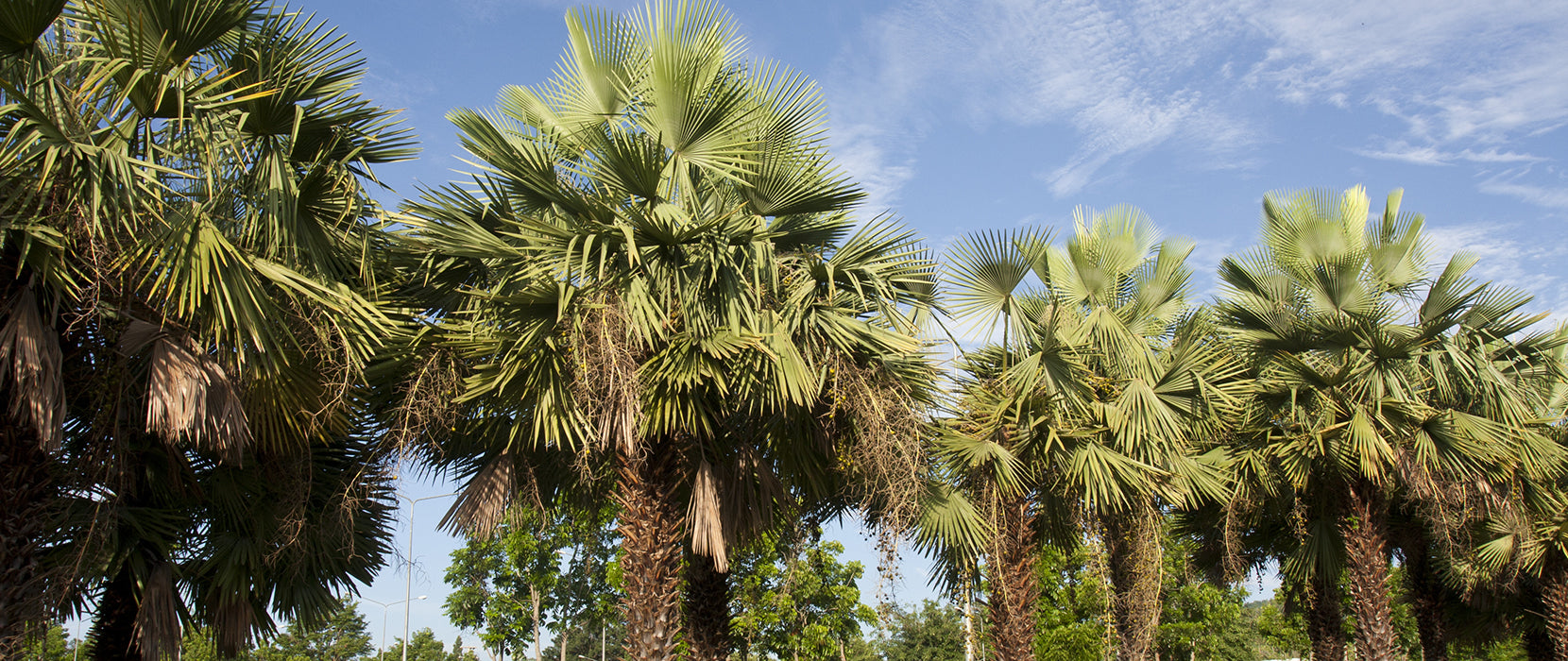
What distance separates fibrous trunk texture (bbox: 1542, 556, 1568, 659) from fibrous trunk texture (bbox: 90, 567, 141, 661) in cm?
1753

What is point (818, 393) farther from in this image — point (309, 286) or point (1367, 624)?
point (1367, 624)

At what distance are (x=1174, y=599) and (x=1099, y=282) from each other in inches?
787

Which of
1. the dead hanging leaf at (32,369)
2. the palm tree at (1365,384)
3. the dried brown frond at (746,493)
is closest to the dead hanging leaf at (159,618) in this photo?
the dead hanging leaf at (32,369)

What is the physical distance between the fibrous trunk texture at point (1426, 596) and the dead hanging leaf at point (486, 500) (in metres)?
14.8

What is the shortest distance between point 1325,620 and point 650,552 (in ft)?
37.5

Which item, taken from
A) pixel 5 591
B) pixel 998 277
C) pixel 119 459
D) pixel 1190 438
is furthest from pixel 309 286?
pixel 1190 438

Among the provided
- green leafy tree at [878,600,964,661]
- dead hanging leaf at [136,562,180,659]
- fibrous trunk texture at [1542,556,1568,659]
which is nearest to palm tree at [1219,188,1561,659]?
fibrous trunk texture at [1542,556,1568,659]

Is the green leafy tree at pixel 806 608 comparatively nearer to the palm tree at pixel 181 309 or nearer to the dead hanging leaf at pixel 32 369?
the palm tree at pixel 181 309

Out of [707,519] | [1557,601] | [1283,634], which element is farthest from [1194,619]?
[707,519]

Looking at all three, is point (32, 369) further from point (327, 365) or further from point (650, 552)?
point (650, 552)

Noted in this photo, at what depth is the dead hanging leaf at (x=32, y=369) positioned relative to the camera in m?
5.69

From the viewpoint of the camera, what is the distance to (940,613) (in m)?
59.4

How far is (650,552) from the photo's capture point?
778 cm

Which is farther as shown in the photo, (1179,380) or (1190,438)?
(1190,438)
